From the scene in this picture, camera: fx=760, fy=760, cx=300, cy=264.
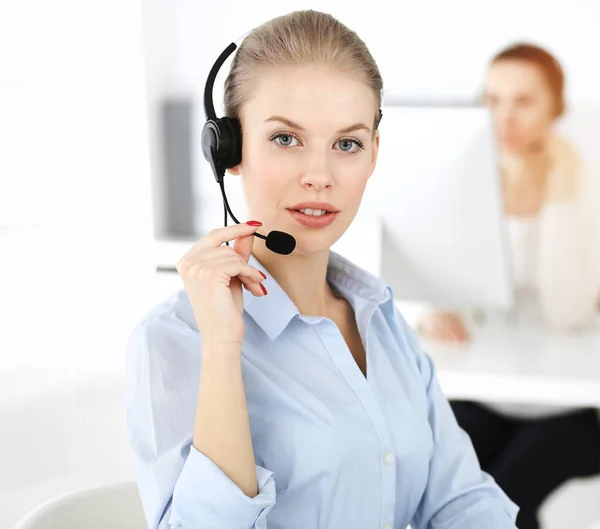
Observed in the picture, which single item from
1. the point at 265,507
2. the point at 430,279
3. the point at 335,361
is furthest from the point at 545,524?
the point at 265,507

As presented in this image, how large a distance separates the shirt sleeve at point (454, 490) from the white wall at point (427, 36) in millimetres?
2316

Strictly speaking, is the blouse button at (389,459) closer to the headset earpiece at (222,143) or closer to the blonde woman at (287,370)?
the blonde woman at (287,370)

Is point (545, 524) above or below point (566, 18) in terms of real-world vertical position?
below

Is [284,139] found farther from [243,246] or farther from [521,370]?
[521,370]

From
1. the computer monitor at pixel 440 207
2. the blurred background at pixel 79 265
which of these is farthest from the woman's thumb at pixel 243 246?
the computer monitor at pixel 440 207

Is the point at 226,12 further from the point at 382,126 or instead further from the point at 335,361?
→ the point at 335,361

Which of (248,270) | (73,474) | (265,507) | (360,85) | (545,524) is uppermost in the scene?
(360,85)

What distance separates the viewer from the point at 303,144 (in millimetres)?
958

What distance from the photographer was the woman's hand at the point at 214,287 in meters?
0.82

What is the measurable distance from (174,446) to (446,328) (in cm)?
140

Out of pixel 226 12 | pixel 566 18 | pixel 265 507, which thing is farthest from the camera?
pixel 226 12

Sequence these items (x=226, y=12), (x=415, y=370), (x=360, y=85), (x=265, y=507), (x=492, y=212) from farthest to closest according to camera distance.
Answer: (x=226, y=12) → (x=492, y=212) → (x=415, y=370) → (x=360, y=85) → (x=265, y=507)

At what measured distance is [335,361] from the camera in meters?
0.99

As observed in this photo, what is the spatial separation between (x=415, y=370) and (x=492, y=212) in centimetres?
92
